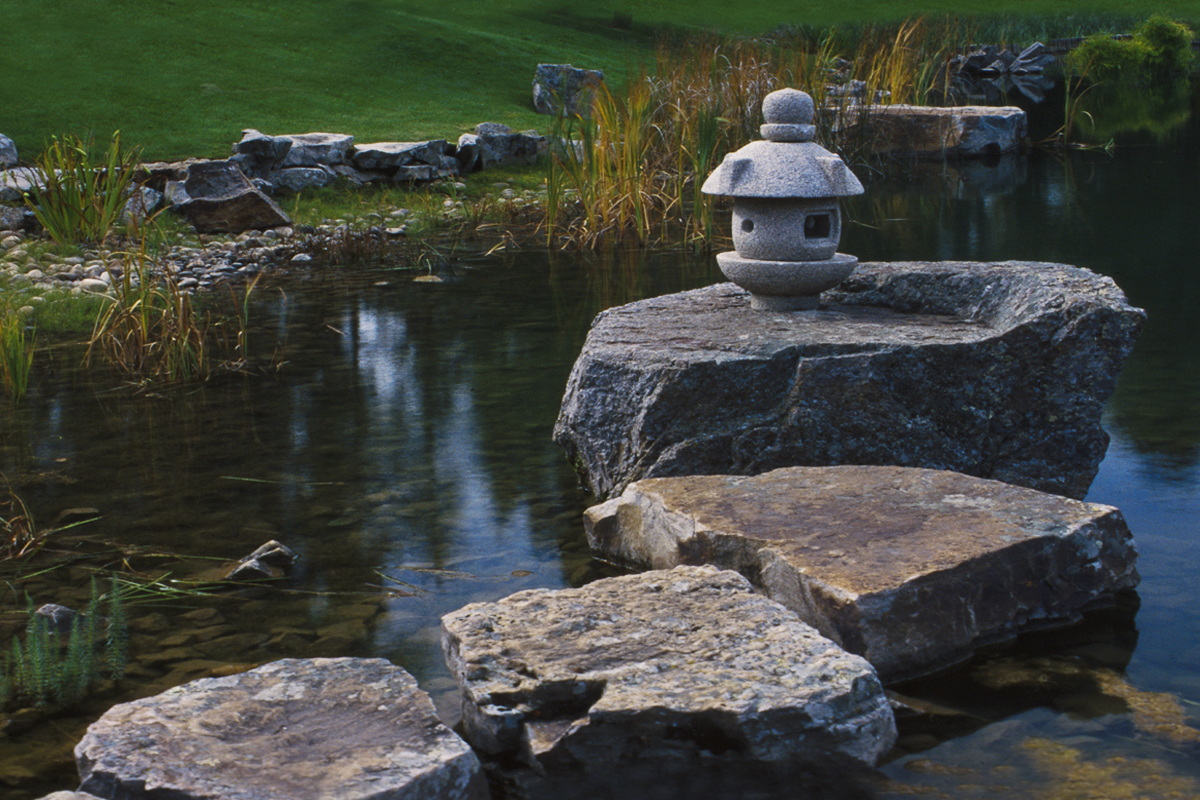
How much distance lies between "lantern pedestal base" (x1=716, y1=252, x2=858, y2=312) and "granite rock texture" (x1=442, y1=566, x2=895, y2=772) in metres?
2.07

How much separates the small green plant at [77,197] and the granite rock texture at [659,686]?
693 centimetres

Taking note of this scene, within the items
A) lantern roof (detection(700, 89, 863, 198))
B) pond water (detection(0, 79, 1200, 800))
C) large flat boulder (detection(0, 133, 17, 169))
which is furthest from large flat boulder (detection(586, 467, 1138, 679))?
large flat boulder (detection(0, 133, 17, 169))

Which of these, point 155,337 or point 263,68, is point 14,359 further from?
point 263,68

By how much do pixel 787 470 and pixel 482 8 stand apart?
21337 millimetres

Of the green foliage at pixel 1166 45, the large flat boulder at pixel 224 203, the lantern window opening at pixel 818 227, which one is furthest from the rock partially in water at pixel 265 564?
the green foliage at pixel 1166 45

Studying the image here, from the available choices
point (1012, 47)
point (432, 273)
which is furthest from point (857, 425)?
point (1012, 47)

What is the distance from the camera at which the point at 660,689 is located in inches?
102

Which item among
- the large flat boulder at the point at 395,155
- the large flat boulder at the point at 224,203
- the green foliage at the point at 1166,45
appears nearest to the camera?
the large flat boulder at the point at 224,203

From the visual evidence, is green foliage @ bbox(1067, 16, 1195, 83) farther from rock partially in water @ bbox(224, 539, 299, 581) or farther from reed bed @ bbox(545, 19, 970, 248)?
rock partially in water @ bbox(224, 539, 299, 581)

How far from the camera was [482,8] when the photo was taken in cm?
2342

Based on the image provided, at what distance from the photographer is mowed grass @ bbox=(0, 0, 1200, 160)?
1302 centimetres

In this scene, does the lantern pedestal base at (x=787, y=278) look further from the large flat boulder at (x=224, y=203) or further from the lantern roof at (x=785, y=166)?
the large flat boulder at (x=224, y=203)

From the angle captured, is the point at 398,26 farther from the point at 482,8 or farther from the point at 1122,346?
the point at 1122,346

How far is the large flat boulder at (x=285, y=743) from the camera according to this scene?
89.2 inches
